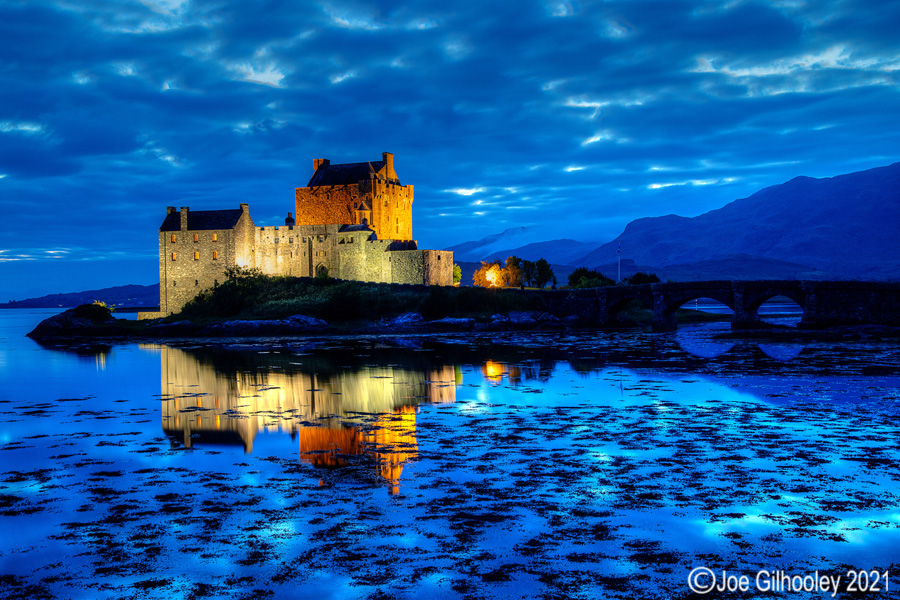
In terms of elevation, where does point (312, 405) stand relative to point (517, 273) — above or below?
below

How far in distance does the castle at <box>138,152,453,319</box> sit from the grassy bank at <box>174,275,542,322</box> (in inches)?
127

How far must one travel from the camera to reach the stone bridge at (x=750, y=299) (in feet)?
175

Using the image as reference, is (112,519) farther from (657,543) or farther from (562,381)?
(562,381)

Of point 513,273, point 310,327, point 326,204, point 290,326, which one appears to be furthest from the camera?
point 513,273

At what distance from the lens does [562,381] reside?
2655 centimetres

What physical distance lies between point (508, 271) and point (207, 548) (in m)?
95.2

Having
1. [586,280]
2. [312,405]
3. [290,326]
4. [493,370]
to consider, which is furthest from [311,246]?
[312,405]

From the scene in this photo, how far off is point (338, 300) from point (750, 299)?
39873 millimetres

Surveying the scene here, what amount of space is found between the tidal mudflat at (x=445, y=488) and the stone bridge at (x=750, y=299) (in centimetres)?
3456

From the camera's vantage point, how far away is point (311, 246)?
7869cm

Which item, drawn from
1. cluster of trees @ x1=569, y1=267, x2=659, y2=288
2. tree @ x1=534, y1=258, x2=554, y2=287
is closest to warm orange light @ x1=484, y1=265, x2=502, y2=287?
tree @ x1=534, y1=258, x2=554, y2=287

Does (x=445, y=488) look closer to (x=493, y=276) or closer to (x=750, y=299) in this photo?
(x=750, y=299)

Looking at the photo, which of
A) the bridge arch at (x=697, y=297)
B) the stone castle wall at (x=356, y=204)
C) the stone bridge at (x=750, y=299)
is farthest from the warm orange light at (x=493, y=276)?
the bridge arch at (x=697, y=297)

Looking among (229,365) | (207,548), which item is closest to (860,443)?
(207,548)
